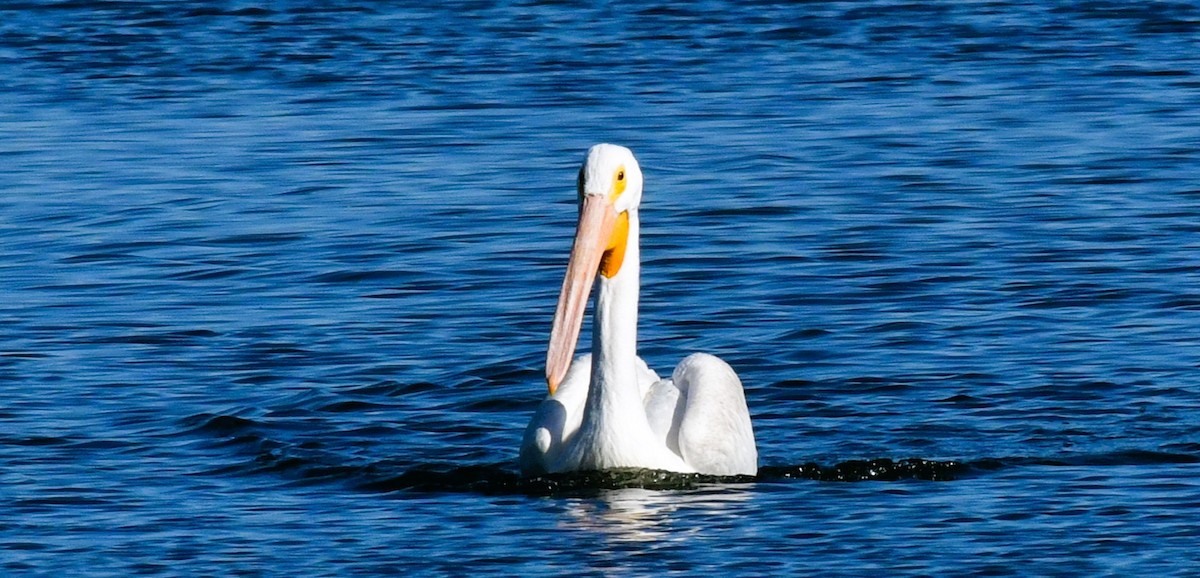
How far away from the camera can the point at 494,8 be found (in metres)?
24.9

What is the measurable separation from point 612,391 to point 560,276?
4.38 m

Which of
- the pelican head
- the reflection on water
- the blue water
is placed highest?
the pelican head

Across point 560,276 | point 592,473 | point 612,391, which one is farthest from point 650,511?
point 560,276

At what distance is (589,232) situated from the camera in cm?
895

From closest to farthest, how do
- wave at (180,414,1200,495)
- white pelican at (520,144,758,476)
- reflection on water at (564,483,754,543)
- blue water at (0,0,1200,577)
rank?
1. reflection on water at (564,483,754,543)
2. blue water at (0,0,1200,577)
3. white pelican at (520,144,758,476)
4. wave at (180,414,1200,495)

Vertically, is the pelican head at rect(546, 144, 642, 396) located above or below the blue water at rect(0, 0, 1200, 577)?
above

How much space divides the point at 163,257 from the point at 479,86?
6.35 meters

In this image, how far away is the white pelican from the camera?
8938 millimetres

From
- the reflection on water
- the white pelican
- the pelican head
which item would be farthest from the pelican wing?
the pelican head

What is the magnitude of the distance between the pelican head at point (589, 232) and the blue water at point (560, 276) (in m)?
0.57

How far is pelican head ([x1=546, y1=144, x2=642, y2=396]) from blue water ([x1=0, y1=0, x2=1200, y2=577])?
0.57m

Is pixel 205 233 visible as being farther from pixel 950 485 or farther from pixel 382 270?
pixel 950 485

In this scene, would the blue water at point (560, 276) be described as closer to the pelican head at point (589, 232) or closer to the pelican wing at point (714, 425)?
the pelican wing at point (714, 425)

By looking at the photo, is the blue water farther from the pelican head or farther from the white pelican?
the pelican head
